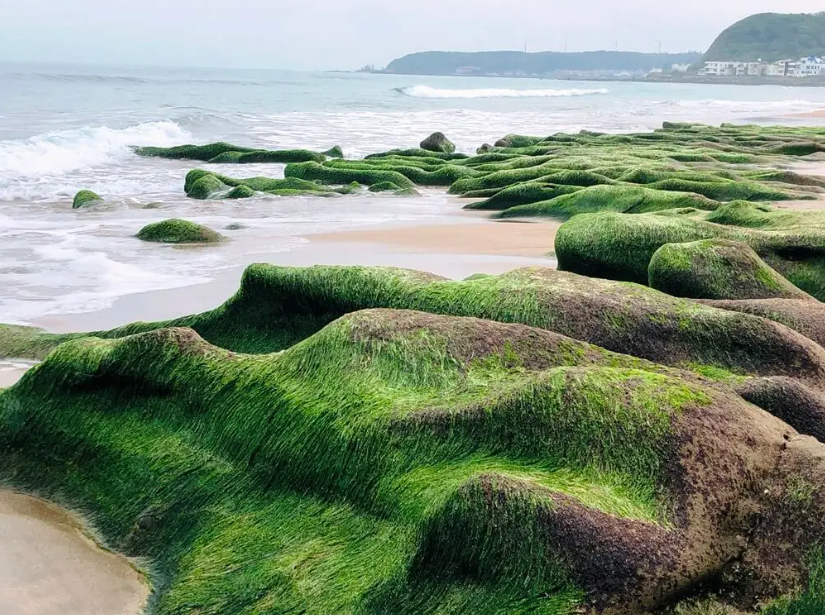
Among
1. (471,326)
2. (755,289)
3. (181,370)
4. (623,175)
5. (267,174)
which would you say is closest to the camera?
(471,326)

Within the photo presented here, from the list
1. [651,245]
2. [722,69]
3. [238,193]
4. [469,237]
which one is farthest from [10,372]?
[722,69]

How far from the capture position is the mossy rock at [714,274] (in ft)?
17.5

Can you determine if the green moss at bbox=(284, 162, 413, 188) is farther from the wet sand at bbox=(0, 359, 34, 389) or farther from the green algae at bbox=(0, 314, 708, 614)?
the green algae at bbox=(0, 314, 708, 614)

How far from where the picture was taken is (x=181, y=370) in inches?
174

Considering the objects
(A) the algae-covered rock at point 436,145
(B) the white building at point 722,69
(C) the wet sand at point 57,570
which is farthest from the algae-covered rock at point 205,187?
(B) the white building at point 722,69

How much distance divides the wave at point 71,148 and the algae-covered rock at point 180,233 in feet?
27.8

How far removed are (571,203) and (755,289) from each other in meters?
7.84

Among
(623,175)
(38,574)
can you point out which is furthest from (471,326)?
(623,175)

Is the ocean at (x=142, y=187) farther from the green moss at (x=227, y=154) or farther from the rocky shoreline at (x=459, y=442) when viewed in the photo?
the rocky shoreline at (x=459, y=442)

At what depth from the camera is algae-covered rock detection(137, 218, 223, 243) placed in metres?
11.4

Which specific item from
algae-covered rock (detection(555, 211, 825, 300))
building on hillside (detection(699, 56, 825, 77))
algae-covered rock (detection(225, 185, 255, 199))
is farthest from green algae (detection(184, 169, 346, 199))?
building on hillside (detection(699, 56, 825, 77))

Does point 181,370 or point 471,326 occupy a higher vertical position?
point 471,326

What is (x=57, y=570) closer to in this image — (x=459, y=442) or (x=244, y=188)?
(x=459, y=442)

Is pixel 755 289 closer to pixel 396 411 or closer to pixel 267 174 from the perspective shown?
pixel 396 411
